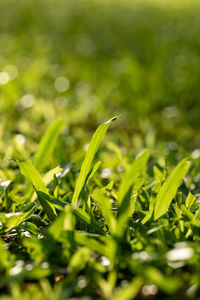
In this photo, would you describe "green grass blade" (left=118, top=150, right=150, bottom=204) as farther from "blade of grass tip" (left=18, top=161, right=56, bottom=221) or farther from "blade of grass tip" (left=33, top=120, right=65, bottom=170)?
"blade of grass tip" (left=33, top=120, right=65, bottom=170)

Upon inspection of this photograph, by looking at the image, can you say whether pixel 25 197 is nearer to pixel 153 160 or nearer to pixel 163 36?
pixel 153 160

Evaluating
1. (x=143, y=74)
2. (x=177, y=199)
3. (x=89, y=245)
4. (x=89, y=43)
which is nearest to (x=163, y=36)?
(x=89, y=43)

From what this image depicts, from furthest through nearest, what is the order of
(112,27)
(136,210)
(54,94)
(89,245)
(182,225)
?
(112,27) < (54,94) < (136,210) < (182,225) < (89,245)

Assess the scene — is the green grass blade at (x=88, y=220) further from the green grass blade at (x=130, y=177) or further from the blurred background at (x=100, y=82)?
the blurred background at (x=100, y=82)

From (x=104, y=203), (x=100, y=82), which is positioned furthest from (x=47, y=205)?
(x=100, y=82)

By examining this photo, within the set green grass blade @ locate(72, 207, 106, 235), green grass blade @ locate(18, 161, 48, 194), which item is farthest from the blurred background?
green grass blade @ locate(72, 207, 106, 235)

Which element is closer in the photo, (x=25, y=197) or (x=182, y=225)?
(x=182, y=225)
